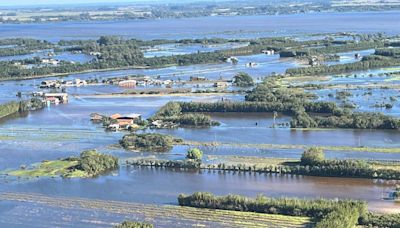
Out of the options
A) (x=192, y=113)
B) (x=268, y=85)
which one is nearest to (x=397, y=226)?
(x=192, y=113)

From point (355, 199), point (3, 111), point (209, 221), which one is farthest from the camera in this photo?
Answer: point (3, 111)

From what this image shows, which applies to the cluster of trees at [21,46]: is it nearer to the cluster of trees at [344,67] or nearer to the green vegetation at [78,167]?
the cluster of trees at [344,67]

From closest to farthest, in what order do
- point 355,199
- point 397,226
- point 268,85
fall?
point 397,226, point 355,199, point 268,85

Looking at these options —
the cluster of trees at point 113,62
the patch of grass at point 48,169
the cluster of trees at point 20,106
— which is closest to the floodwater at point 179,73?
the cluster of trees at point 113,62

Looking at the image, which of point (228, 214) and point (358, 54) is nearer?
point (228, 214)

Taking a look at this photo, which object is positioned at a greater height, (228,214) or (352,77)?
(352,77)

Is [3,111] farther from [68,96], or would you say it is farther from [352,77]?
[352,77]
